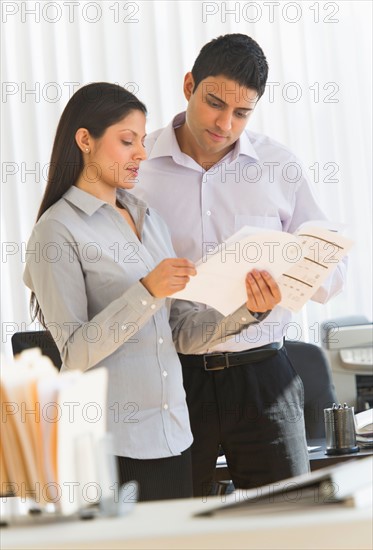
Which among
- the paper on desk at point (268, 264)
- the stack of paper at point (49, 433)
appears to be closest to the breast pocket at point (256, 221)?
the paper on desk at point (268, 264)

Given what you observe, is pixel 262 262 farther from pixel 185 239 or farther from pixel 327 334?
pixel 327 334

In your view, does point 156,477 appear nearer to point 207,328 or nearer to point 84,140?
point 207,328

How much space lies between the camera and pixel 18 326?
4.36 metres

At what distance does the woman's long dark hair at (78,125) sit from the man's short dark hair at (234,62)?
398mm

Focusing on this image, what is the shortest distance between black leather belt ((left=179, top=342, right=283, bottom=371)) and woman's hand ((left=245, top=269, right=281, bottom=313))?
0.27 m

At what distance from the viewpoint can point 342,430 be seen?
2.72 m

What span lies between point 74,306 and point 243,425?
648 mm

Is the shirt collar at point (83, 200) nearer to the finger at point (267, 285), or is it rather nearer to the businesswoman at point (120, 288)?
the businesswoman at point (120, 288)

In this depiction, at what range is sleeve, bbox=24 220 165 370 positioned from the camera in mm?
2006

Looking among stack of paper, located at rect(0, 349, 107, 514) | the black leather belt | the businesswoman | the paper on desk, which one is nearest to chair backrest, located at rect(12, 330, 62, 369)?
the black leather belt

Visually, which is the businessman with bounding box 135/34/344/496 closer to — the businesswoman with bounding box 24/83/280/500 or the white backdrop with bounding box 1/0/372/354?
the businesswoman with bounding box 24/83/280/500

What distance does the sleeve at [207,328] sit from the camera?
230 centimetres

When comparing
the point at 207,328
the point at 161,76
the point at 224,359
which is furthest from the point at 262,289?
the point at 161,76

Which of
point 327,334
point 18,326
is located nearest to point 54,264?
point 327,334
